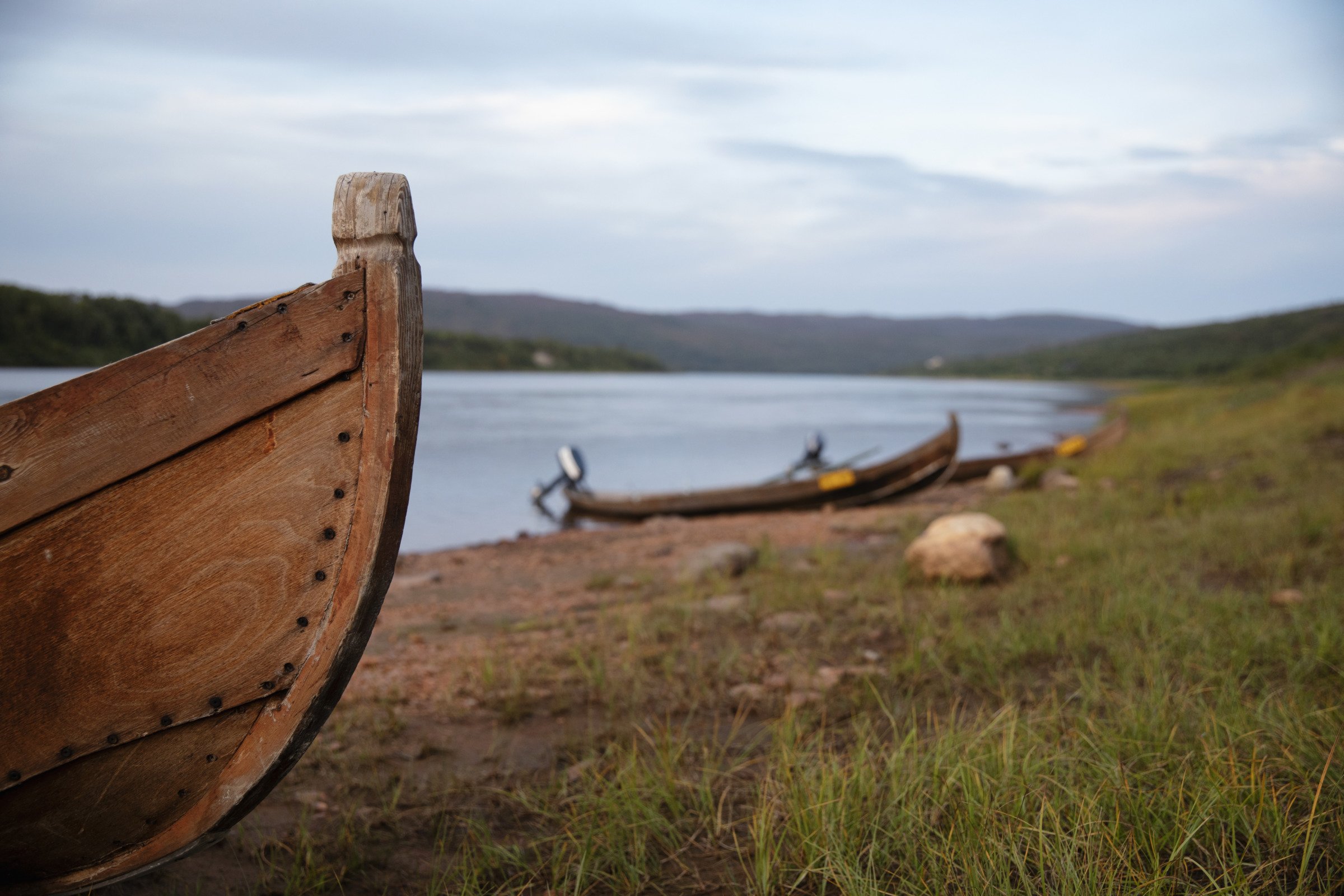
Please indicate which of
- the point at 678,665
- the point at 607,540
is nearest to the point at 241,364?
the point at 678,665

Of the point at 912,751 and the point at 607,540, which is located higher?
the point at 912,751

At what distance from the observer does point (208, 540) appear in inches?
→ 79.4

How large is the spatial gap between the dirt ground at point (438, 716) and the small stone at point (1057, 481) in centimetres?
391

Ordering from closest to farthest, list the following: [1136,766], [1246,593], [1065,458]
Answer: [1136,766] → [1246,593] → [1065,458]

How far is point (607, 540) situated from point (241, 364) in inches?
361

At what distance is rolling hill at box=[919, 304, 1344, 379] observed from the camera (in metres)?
50.1

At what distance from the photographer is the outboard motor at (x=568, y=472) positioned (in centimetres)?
1466

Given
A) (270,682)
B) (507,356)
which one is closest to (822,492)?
(270,682)

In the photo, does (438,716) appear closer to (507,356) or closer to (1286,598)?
(1286,598)

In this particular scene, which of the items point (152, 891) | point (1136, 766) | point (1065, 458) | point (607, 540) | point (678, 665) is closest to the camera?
point (152, 891)

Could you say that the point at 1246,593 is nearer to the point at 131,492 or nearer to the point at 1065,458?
the point at 131,492

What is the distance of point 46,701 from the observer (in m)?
1.98

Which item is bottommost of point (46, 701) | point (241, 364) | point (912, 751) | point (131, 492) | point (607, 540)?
point (607, 540)

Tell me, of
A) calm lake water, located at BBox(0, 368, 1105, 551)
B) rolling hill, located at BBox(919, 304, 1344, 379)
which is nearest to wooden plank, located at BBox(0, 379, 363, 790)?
calm lake water, located at BBox(0, 368, 1105, 551)
